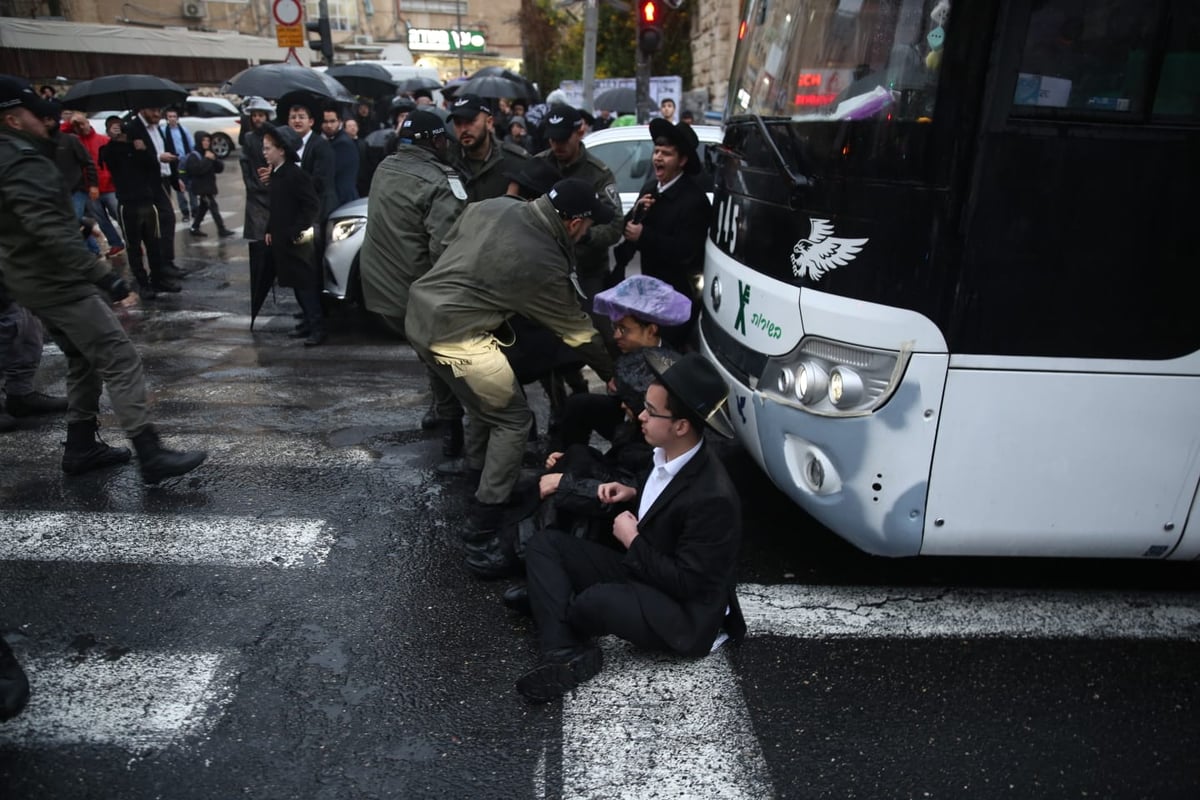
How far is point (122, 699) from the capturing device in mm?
2975

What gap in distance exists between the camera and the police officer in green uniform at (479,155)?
17.0 ft

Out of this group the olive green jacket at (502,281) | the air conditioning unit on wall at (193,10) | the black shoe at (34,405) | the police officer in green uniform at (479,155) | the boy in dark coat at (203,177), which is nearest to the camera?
the olive green jacket at (502,281)

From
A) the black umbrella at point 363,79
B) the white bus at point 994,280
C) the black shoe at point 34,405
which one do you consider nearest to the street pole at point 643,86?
the black umbrella at point 363,79

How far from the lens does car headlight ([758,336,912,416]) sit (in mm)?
3055

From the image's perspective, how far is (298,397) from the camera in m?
6.22

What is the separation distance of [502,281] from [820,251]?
131 cm

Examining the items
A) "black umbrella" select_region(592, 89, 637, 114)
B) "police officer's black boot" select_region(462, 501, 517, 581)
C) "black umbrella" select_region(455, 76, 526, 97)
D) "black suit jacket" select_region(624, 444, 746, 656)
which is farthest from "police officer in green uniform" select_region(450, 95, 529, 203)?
"black umbrella" select_region(592, 89, 637, 114)

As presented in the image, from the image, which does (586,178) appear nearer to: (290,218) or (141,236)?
(290,218)

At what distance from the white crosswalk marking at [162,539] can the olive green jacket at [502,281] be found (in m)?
1.14

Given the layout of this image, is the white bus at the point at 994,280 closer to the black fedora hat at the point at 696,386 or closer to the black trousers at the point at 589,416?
the black fedora hat at the point at 696,386

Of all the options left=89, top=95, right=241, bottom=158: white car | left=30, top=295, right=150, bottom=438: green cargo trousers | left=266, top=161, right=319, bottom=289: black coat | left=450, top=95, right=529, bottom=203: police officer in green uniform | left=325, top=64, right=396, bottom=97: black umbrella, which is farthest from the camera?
left=89, top=95, right=241, bottom=158: white car

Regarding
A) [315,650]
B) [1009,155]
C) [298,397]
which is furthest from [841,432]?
[298,397]

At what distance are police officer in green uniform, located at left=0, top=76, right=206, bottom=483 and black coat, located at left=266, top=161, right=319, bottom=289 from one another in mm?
2707

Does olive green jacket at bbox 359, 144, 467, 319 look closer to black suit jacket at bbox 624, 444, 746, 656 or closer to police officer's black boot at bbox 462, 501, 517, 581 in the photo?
police officer's black boot at bbox 462, 501, 517, 581
